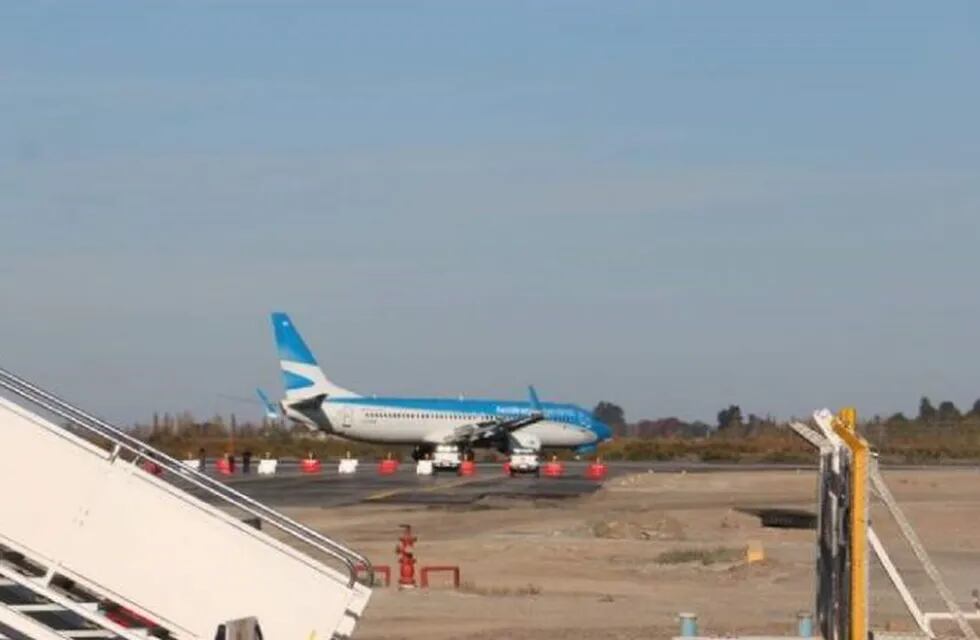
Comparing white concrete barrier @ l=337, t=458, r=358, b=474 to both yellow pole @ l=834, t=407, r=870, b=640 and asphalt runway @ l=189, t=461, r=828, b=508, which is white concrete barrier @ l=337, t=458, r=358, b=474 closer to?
asphalt runway @ l=189, t=461, r=828, b=508

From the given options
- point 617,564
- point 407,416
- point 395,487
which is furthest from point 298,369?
point 617,564

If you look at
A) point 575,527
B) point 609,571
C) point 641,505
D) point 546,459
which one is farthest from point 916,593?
point 546,459

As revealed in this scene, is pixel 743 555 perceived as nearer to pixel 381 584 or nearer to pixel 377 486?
pixel 381 584

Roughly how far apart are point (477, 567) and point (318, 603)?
21.1 metres

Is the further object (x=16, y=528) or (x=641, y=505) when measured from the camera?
(x=641, y=505)

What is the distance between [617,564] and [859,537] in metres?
21.7

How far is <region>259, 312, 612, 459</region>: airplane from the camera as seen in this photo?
99875mm

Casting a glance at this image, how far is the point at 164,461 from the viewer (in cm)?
1277

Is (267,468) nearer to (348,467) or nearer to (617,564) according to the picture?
(348,467)

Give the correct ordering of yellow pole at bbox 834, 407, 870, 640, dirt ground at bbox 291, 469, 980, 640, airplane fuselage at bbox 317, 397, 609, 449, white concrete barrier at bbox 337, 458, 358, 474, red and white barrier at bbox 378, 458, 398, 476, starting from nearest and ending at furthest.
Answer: yellow pole at bbox 834, 407, 870, 640
dirt ground at bbox 291, 469, 980, 640
white concrete barrier at bbox 337, 458, 358, 474
red and white barrier at bbox 378, 458, 398, 476
airplane fuselage at bbox 317, 397, 609, 449

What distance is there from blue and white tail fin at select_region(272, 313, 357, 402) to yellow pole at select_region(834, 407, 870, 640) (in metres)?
87.8

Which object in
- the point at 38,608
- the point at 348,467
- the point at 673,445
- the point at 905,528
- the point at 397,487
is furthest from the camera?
the point at 673,445

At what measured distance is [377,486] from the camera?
234 ft

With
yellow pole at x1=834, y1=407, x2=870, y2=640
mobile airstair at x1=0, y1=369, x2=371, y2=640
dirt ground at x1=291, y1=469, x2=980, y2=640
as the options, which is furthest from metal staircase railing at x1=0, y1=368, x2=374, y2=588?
dirt ground at x1=291, y1=469, x2=980, y2=640
